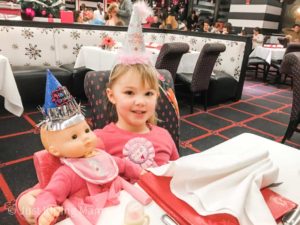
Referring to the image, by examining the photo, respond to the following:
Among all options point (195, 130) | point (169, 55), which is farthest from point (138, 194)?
point (169, 55)

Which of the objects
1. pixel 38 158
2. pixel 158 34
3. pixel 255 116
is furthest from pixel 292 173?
pixel 158 34

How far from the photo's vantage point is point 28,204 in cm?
64

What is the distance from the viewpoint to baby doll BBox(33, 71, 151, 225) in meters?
0.68

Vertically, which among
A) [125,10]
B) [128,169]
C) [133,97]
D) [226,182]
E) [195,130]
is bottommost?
[195,130]

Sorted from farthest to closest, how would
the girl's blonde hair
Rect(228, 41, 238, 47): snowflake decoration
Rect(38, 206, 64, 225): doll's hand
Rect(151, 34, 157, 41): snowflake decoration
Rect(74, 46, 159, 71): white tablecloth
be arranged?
1. Rect(151, 34, 157, 41): snowflake decoration
2. Rect(228, 41, 238, 47): snowflake decoration
3. Rect(74, 46, 159, 71): white tablecloth
4. the girl's blonde hair
5. Rect(38, 206, 64, 225): doll's hand

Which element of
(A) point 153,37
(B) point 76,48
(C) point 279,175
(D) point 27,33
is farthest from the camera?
(A) point 153,37

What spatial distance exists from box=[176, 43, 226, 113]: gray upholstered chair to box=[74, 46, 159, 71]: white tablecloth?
56 cm

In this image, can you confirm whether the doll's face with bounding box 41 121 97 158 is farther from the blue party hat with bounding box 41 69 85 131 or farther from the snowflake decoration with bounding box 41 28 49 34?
the snowflake decoration with bounding box 41 28 49 34

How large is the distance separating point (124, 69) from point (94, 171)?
404mm

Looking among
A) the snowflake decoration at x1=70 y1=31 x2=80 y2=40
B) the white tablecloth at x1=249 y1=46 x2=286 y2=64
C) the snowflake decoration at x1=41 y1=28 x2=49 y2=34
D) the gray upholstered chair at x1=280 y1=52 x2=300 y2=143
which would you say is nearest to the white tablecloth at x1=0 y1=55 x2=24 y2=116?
the snowflake decoration at x1=41 y1=28 x2=49 y2=34

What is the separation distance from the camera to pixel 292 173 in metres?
0.88

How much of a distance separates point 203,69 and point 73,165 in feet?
9.72

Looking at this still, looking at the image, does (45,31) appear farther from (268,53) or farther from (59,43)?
(268,53)

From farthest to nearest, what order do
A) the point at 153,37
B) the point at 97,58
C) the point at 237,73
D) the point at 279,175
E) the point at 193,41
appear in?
the point at 153,37 < the point at 193,41 < the point at 237,73 < the point at 97,58 < the point at 279,175
